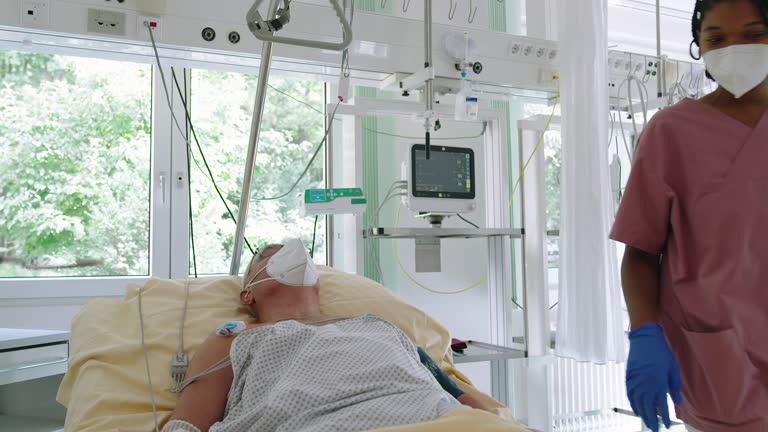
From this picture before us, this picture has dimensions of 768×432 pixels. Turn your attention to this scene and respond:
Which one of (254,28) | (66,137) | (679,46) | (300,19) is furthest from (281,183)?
(679,46)

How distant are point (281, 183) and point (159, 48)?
1.33 m

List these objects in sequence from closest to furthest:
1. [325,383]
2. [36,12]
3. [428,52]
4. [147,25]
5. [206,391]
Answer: [325,383]
[206,391]
[36,12]
[147,25]
[428,52]

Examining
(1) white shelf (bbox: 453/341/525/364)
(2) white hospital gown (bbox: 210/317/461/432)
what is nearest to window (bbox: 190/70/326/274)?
(1) white shelf (bbox: 453/341/525/364)

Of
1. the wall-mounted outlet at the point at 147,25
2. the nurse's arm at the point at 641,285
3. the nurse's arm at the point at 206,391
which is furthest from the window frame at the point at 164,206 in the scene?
the nurse's arm at the point at 641,285

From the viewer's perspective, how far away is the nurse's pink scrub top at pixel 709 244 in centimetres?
106

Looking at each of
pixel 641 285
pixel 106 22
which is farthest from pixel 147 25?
pixel 641 285

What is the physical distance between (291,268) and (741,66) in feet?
3.71

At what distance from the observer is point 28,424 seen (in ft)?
6.30

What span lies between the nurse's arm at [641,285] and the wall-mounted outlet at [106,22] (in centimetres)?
161

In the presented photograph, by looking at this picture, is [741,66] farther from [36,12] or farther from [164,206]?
[164,206]

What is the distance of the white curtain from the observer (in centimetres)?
223

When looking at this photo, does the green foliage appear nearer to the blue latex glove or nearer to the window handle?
the window handle

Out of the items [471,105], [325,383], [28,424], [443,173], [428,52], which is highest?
[428,52]

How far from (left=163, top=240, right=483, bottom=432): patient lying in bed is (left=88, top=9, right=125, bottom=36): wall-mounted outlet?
887 millimetres
